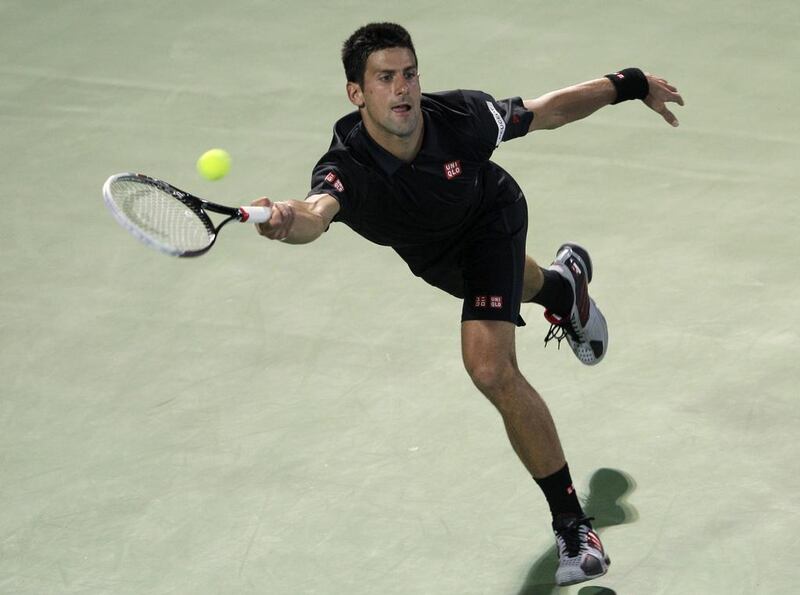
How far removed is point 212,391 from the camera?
5.54 m

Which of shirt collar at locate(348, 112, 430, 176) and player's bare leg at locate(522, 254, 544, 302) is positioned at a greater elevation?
shirt collar at locate(348, 112, 430, 176)

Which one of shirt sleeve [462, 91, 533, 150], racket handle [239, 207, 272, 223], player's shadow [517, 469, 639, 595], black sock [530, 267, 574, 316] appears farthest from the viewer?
black sock [530, 267, 574, 316]

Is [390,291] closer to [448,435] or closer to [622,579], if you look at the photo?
[448,435]

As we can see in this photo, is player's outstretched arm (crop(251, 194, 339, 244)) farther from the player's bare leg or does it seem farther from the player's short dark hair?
the player's bare leg

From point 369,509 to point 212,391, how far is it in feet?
3.45

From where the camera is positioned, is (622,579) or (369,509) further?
(369,509)

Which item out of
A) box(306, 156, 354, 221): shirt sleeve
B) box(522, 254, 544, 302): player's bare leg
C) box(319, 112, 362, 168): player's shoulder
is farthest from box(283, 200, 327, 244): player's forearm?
box(522, 254, 544, 302): player's bare leg

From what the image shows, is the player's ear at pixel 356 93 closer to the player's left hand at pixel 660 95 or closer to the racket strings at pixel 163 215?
the racket strings at pixel 163 215

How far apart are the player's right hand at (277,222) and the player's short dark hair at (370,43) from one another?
2.63ft

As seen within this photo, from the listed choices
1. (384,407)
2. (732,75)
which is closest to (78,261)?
(384,407)

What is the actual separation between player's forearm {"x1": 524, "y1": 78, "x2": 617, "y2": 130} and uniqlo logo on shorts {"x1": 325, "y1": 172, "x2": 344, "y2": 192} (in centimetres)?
86

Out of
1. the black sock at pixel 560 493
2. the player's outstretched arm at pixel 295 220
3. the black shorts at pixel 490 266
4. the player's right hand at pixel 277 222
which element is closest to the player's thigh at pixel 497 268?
the black shorts at pixel 490 266

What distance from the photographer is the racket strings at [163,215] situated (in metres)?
4.02

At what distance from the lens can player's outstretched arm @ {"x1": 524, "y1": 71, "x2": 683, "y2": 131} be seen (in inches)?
197
